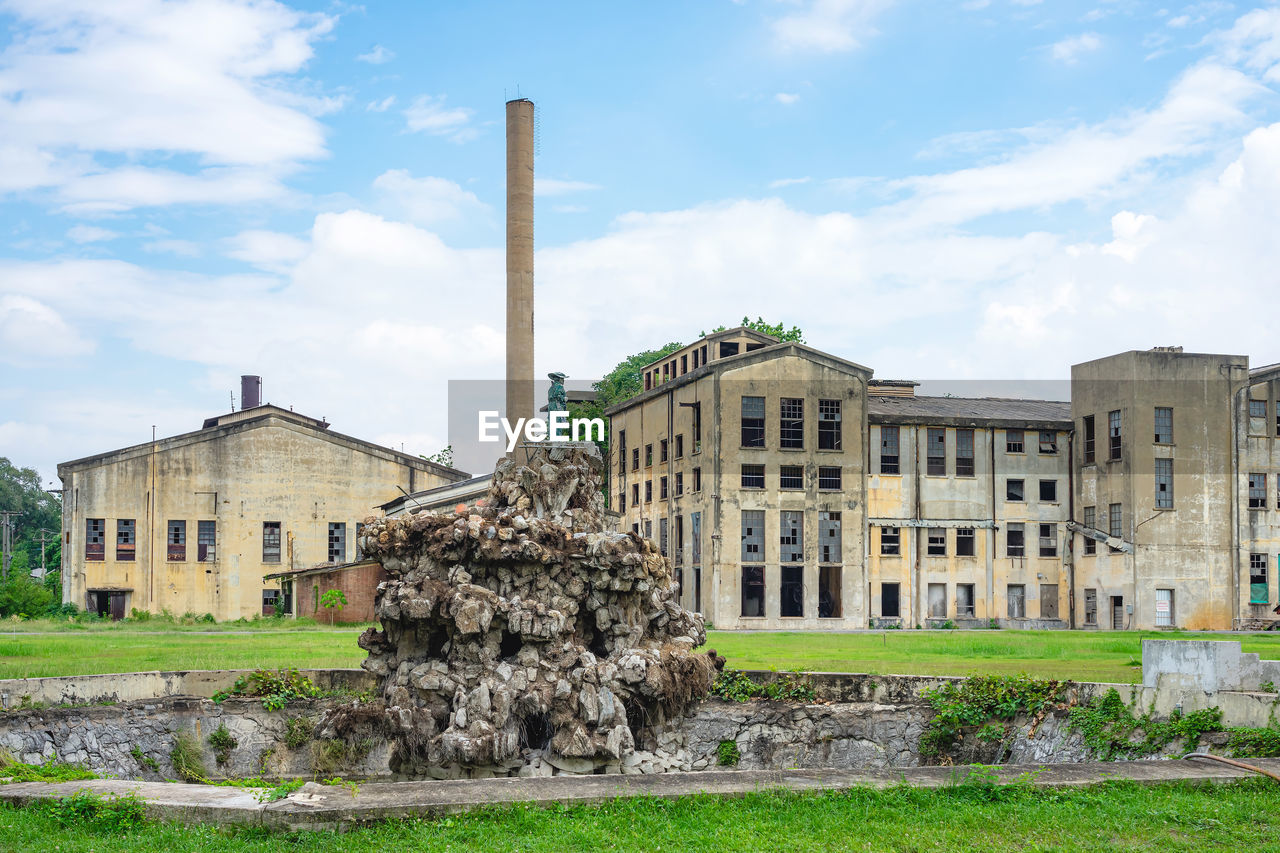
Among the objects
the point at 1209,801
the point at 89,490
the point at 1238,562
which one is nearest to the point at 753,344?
the point at 1238,562

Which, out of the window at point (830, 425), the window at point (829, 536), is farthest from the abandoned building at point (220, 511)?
the window at point (830, 425)

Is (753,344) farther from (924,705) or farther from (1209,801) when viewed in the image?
(1209,801)

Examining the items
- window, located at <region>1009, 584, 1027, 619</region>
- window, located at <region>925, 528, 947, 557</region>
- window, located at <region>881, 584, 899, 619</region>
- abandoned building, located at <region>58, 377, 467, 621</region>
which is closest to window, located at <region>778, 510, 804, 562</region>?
window, located at <region>881, 584, 899, 619</region>

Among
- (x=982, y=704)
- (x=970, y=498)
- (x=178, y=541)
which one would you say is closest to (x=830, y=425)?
(x=970, y=498)

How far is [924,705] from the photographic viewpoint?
21.7 meters

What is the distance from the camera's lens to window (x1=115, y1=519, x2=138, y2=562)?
61.9m

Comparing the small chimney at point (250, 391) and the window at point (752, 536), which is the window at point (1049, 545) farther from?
the small chimney at point (250, 391)

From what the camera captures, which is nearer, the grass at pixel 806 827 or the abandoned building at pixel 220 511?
the grass at pixel 806 827

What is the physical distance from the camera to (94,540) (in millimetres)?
61406

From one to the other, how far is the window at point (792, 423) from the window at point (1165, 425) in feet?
57.6

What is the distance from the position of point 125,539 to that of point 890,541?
39453 millimetres

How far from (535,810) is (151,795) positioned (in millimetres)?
3493

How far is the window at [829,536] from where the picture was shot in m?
59.6

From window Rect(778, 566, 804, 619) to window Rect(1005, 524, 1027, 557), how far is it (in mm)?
11890
